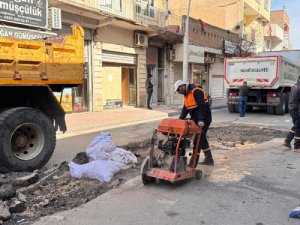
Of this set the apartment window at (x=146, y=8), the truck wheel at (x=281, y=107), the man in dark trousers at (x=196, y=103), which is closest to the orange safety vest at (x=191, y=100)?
the man in dark trousers at (x=196, y=103)

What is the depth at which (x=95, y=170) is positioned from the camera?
543 centimetres

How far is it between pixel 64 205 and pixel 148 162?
1390mm

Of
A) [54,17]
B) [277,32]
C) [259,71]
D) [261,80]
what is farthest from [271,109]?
[277,32]

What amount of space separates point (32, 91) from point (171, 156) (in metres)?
2.76

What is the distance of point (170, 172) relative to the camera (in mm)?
5004

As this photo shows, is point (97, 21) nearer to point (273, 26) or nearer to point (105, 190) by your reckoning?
point (105, 190)

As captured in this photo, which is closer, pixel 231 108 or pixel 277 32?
pixel 231 108

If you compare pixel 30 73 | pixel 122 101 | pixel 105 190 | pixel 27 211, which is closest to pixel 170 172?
pixel 105 190

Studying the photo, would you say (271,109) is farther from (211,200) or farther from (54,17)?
(211,200)

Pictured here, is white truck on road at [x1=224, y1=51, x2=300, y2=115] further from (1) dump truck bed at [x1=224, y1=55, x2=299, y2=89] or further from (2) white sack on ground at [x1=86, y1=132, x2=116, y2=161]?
(2) white sack on ground at [x1=86, y1=132, x2=116, y2=161]

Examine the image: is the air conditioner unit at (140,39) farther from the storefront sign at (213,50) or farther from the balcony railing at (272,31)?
the balcony railing at (272,31)

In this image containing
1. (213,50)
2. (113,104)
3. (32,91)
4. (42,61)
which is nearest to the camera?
(42,61)

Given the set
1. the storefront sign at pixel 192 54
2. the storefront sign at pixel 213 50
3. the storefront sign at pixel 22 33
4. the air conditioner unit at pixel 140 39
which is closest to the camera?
the storefront sign at pixel 22 33

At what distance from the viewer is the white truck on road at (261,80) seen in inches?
637
